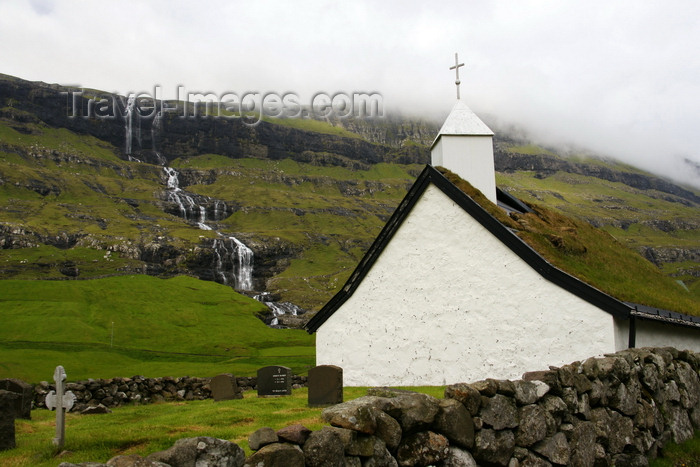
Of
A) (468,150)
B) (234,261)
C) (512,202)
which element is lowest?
(234,261)

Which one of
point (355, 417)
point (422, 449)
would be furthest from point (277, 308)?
point (355, 417)

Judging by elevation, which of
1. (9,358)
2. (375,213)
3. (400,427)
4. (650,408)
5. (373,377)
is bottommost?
(9,358)

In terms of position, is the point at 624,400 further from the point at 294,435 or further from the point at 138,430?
the point at 138,430

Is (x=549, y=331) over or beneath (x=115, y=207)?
beneath

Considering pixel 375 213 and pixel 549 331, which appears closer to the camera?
pixel 549 331

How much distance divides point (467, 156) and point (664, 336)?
877cm

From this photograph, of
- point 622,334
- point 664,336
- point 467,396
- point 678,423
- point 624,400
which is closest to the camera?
point 467,396

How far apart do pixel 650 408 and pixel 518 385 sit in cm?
364

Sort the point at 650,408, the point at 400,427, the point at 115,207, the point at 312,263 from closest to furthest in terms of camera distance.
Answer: the point at 400,427 < the point at 650,408 < the point at 312,263 < the point at 115,207

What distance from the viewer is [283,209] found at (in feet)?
583

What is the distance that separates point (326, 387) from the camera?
14156 millimetres

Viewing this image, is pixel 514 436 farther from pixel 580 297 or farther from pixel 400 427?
pixel 580 297

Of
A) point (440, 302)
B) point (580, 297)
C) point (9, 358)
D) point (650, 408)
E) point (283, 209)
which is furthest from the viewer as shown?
point (283, 209)

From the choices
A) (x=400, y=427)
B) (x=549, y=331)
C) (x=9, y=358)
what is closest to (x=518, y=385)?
(x=400, y=427)
